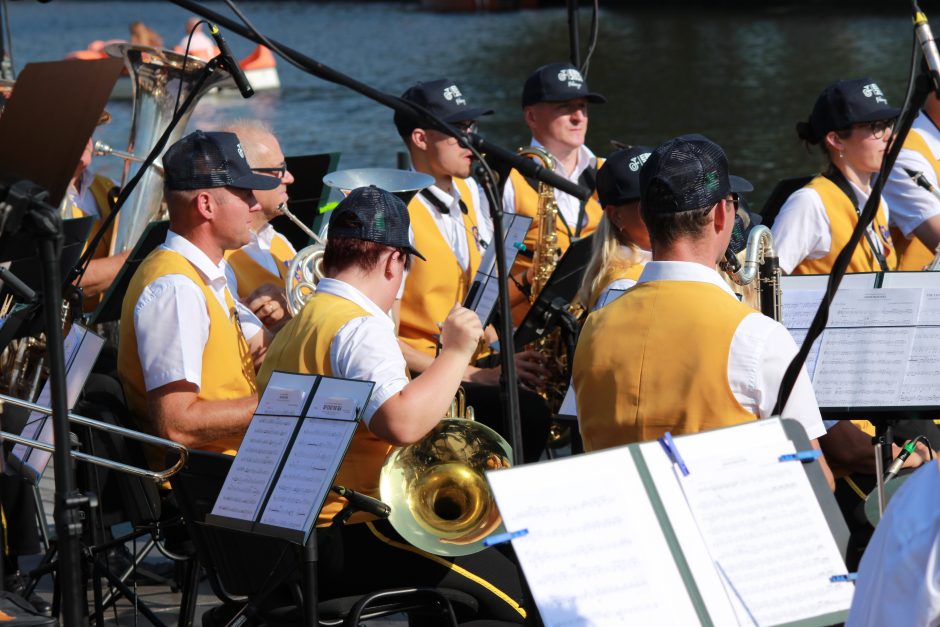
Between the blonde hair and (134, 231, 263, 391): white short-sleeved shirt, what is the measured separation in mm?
1181

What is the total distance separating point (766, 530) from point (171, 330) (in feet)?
6.54

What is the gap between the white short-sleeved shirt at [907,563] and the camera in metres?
1.84

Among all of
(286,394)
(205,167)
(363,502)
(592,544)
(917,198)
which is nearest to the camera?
(592,544)

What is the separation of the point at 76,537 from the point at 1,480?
258 cm

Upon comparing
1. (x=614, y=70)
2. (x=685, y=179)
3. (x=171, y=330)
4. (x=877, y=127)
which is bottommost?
(x=614, y=70)

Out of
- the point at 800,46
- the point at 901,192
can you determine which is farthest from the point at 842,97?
the point at 800,46

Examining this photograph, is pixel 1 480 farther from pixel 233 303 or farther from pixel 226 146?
pixel 226 146

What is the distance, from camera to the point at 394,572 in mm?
3248

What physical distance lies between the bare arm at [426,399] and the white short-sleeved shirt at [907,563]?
1.37 meters

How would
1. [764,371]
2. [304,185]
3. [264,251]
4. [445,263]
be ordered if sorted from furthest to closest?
[304,185] → [445,263] → [264,251] → [764,371]

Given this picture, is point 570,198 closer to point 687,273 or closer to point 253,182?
point 253,182

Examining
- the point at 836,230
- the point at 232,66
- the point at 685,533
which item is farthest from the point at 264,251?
the point at 685,533

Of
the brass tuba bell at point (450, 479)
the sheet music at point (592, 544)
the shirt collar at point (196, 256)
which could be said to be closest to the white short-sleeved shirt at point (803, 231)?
the brass tuba bell at point (450, 479)

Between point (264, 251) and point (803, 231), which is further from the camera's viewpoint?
point (264, 251)
